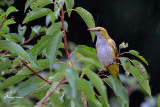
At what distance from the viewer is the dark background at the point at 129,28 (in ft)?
17.1

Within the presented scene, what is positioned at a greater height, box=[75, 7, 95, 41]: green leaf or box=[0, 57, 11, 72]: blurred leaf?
box=[75, 7, 95, 41]: green leaf

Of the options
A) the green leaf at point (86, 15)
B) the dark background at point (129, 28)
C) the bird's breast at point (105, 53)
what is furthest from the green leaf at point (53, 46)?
the dark background at point (129, 28)

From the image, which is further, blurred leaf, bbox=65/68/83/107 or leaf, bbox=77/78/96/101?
leaf, bbox=77/78/96/101

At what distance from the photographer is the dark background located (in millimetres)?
5223

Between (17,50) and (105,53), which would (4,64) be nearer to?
(17,50)

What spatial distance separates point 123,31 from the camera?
552 cm

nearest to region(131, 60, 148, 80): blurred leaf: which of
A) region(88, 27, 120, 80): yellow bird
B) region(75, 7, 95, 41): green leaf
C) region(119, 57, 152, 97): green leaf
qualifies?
region(119, 57, 152, 97): green leaf

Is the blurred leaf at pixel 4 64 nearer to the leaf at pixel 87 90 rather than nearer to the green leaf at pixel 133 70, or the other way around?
the leaf at pixel 87 90

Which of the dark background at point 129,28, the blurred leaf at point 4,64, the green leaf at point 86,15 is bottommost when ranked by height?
the dark background at point 129,28

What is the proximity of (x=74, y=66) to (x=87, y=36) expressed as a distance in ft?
13.5

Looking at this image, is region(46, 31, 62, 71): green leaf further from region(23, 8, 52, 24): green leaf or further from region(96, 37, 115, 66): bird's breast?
region(96, 37, 115, 66): bird's breast

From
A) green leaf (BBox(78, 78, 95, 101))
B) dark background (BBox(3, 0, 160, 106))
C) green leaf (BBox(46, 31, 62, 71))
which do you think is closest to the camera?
green leaf (BBox(78, 78, 95, 101))

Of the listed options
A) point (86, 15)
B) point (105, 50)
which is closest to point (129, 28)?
point (105, 50)

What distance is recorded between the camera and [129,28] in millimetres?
5473
